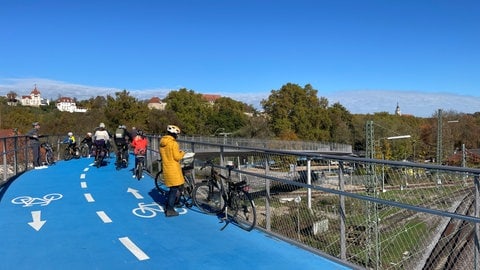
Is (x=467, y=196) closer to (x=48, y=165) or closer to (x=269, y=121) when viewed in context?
(x=48, y=165)

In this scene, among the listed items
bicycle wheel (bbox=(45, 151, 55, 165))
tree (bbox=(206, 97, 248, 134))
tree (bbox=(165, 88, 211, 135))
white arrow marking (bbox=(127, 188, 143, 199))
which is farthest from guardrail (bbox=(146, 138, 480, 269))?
tree (bbox=(206, 97, 248, 134))

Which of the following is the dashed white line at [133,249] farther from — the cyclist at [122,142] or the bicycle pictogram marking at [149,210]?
the cyclist at [122,142]

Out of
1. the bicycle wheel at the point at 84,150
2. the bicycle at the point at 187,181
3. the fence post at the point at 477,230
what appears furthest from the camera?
the bicycle wheel at the point at 84,150

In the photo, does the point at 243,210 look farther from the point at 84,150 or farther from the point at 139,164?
the point at 84,150

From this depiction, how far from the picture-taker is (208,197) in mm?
8945

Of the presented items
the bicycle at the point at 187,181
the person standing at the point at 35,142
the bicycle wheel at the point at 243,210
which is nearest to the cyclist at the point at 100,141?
the person standing at the point at 35,142

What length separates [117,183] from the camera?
1323cm

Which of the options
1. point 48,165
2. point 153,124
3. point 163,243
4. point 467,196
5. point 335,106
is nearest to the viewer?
point 467,196

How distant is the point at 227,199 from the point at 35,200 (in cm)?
520

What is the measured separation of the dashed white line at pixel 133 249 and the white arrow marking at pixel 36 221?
1.82 m

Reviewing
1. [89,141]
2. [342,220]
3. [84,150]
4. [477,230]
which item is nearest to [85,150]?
[84,150]

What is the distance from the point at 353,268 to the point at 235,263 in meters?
1.54

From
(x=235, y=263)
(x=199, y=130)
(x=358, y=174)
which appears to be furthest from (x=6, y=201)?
(x=199, y=130)

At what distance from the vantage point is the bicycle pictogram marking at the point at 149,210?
8.87 m
